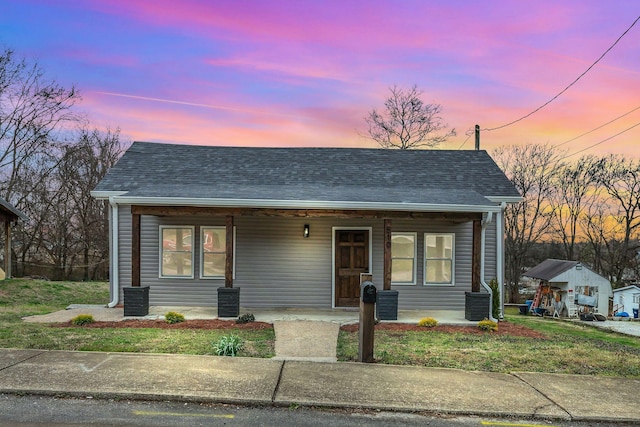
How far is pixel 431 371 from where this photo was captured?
5.87 metres

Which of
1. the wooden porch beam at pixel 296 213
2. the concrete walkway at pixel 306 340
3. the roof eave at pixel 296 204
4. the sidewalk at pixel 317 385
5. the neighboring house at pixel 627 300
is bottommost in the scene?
the neighboring house at pixel 627 300

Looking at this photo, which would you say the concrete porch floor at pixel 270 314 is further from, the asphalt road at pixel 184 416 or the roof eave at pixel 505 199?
the asphalt road at pixel 184 416

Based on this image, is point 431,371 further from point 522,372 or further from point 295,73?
point 295,73

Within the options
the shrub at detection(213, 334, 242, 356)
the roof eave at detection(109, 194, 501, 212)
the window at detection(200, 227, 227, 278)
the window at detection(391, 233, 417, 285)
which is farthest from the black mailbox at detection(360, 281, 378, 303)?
the window at detection(200, 227, 227, 278)

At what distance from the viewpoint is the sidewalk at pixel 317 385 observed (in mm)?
4648

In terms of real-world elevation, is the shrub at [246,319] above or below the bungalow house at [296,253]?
below

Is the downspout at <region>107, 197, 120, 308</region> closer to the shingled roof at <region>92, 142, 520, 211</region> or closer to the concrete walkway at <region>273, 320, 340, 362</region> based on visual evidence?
the shingled roof at <region>92, 142, 520, 211</region>

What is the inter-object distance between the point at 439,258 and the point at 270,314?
4.74 meters

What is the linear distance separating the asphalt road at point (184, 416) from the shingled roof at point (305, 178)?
19.2 feet

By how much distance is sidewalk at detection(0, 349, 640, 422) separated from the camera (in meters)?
4.65

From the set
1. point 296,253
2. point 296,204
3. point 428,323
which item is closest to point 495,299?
point 428,323

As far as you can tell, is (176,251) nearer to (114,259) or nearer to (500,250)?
(114,259)

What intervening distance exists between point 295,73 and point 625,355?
40.5 ft

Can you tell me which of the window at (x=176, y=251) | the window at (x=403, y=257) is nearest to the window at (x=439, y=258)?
the window at (x=403, y=257)
